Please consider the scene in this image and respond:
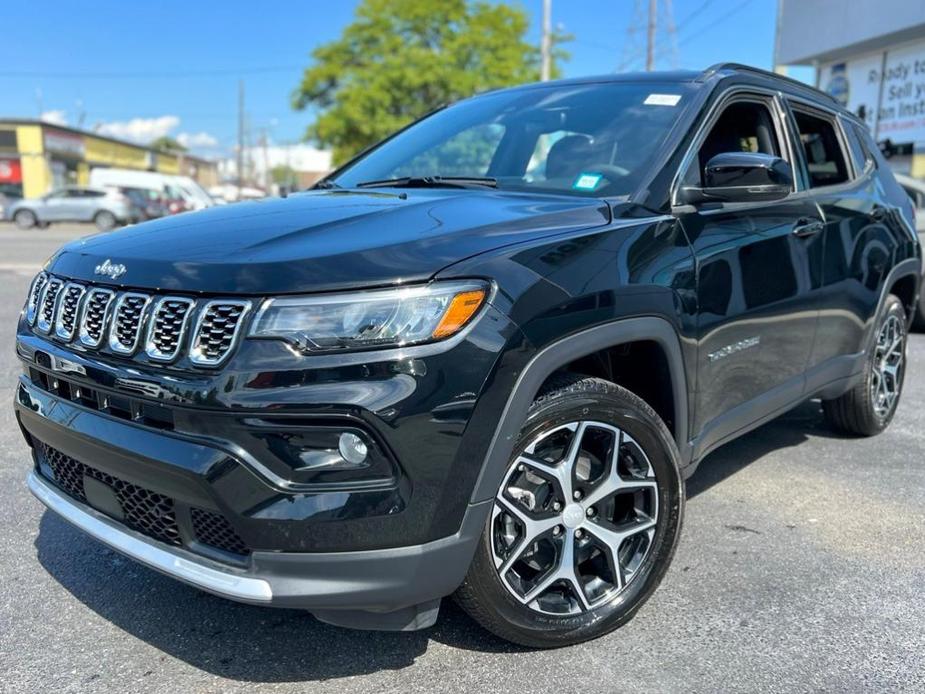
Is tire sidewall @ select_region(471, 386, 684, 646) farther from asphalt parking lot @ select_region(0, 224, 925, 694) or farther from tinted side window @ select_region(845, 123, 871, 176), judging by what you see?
tinted side window @ select_region(845, 123, 871, 176)

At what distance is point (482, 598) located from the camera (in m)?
2.30

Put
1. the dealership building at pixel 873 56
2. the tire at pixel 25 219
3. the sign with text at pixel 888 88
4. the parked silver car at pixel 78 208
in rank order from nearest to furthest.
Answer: the dealership building at pixel 873 56
the sign with text at pixel 888 88
the parked silver car at pixel 78 208
the tire at pixel 25 219

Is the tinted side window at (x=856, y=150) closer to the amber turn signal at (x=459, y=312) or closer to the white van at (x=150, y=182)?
the amber turn signal at (x=459, y=312)

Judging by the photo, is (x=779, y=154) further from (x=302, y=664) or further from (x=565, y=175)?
(x=302, y=664)

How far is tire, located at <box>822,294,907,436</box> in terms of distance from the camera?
4.47m

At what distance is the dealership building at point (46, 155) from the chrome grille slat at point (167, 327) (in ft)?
131

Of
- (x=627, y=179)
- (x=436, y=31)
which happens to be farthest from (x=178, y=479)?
(x=436, y=31)

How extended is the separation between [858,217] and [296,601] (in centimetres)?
339

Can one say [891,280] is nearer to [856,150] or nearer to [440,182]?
[856,150]

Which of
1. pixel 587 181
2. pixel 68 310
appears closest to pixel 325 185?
pixel 587 181

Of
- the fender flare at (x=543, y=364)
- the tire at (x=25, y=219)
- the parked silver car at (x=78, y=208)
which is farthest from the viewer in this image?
→ the tire at (x=25, y=219)

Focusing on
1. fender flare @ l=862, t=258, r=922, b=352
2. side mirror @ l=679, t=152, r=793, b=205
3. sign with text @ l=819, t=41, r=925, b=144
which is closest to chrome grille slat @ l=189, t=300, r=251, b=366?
side mirror @ l=679, t=152, r=793, b=205

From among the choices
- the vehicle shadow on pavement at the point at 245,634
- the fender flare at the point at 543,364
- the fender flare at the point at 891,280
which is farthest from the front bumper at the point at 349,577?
the fender flare at the point at 891,280

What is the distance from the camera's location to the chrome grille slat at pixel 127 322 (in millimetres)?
2174
